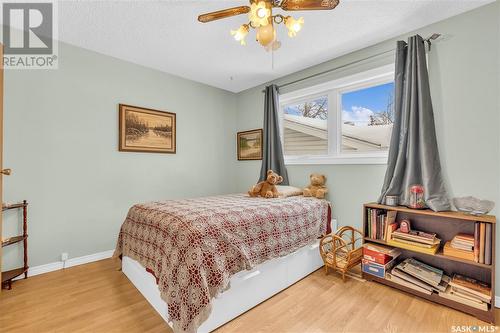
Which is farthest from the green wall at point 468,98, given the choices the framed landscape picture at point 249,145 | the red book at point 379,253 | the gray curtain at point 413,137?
the framed landscape picture at point 249,145

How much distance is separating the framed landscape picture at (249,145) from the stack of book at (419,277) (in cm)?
237

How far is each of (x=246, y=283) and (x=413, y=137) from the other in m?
1.99

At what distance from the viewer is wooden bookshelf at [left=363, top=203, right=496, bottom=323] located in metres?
1.69

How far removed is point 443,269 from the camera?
213 cm

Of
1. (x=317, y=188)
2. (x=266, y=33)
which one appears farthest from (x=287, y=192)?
(x=266, y=33)

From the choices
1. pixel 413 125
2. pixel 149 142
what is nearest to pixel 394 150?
pixel 413 125

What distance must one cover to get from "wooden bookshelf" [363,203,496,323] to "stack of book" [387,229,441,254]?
2.5 inches

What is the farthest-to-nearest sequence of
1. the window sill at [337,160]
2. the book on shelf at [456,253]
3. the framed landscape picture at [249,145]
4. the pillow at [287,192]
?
the framed landscape picture at [249,145] < the pillow at [287,192] < the window sill at [337,160] < the book on shelf at [456,253]

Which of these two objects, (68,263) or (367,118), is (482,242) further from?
(68,263)

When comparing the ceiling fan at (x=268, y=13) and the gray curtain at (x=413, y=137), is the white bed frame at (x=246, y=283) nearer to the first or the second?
the gray curtain at (x=413, y=137)

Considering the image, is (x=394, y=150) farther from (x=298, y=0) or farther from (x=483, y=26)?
(x=298, y=0)

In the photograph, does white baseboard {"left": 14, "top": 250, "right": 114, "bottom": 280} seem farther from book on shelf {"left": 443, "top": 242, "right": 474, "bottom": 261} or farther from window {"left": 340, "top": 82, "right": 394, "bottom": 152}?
book on shelf {"left": 443, "top": 242, "right": 474, "bottom": 261}

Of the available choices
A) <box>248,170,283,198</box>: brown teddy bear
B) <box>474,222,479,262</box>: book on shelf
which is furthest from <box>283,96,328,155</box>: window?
<box>474,222,479,262</box>: book on shelf

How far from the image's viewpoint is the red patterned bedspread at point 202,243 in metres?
1.41
